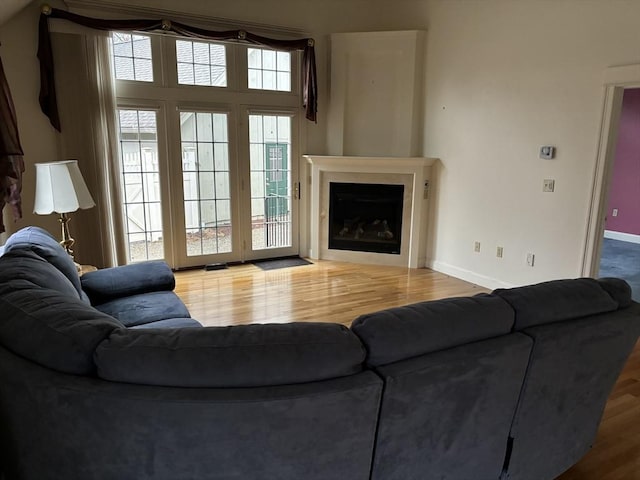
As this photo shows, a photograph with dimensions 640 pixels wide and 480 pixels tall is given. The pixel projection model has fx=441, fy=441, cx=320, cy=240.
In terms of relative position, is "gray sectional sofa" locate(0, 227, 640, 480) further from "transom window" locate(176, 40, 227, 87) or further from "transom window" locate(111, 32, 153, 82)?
"transom window" locate(176, 40, 227, 87)

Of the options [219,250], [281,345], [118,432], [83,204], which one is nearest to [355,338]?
[281,345]

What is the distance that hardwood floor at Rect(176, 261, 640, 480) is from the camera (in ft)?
9.34

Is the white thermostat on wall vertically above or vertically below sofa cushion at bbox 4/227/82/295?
above

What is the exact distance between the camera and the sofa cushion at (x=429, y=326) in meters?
1.30

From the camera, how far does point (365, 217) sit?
19.2 ft

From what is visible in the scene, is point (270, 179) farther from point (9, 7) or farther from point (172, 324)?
point (172, 324)

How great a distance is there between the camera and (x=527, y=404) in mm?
1622

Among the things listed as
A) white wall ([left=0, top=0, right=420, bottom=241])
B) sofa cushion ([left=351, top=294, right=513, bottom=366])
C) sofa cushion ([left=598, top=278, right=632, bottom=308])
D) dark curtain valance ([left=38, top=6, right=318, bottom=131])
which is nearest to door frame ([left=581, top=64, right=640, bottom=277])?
sofa cushion ([left=598, top=278, right=632, bottom=308])

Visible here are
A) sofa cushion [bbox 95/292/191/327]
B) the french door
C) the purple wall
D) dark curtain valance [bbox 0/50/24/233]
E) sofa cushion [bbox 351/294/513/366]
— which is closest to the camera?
sofa cushion [bbox 351/294/513/366]

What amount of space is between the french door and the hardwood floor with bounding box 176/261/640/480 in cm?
40

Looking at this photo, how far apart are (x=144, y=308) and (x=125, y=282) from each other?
394mm

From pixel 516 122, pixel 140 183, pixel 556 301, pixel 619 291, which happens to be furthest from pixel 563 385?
pixel 140 183

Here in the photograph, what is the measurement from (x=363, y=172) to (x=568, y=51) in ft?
8.09

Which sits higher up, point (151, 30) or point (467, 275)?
point (151, 30)
